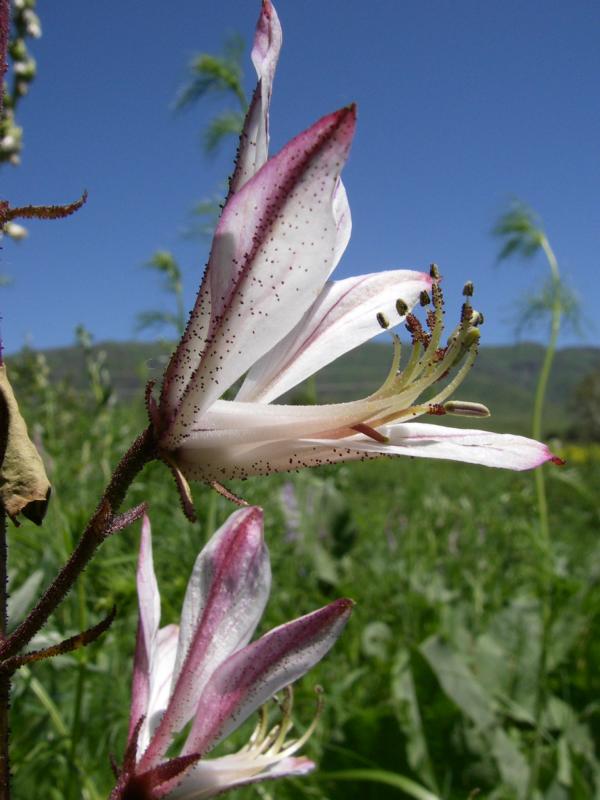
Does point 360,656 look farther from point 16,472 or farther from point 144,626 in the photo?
point 16,472

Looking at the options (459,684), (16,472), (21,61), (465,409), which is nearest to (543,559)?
(459,684)

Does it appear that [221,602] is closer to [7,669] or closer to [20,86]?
[7,669]

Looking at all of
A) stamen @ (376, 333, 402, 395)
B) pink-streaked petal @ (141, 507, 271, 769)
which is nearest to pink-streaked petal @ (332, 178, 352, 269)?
stamen @ (376, 333, 402, 395)

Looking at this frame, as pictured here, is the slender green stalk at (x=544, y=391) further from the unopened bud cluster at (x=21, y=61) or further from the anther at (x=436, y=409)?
the unopened bud cluster at (x=21, y=61)

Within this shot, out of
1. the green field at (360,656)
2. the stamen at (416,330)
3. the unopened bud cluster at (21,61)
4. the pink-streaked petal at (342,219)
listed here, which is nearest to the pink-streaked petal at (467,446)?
the stamen at (416,330)

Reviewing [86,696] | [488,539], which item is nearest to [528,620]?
[86,696]

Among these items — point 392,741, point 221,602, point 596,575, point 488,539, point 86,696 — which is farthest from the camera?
point 488,539

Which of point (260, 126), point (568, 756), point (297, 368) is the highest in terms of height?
point (260, 126)
